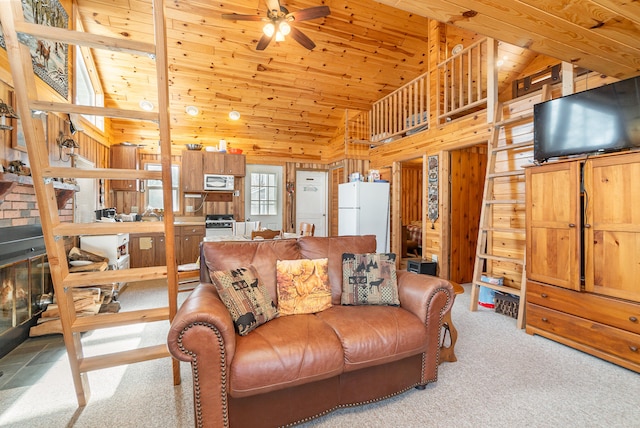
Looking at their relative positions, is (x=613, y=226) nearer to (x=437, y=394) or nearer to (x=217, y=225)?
(x=437, y=394)

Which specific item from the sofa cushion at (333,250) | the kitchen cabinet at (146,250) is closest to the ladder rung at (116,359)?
the sofa cushion at (333,250)

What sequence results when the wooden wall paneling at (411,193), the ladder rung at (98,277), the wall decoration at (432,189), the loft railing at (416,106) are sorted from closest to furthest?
1. the ladder rung at (98,277)
2. the loft railing at (416,106)
3. the wall decoration at (432,189)
4. the wooden wall paneling at (411,193)

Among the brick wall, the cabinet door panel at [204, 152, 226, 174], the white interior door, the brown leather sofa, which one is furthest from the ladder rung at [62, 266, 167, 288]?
the white interior door

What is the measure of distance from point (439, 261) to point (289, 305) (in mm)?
3095

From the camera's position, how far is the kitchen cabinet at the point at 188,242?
5.60 metres

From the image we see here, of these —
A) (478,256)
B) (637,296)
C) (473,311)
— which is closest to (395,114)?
(478,256)

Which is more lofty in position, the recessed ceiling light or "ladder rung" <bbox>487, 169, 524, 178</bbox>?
the recessed ceiling light

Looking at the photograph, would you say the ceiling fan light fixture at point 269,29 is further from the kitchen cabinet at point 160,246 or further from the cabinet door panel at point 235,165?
the kitchen cabinet at point 160,246

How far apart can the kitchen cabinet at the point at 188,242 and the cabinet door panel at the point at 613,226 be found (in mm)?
5443

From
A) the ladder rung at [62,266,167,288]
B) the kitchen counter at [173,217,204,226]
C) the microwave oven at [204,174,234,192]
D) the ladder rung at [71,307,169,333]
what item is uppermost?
the microwave oven at [204,174,234,192]

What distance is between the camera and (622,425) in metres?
1.63

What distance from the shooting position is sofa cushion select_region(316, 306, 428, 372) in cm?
166

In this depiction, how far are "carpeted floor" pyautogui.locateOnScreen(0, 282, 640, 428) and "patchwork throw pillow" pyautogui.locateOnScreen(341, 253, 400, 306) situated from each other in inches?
24.0

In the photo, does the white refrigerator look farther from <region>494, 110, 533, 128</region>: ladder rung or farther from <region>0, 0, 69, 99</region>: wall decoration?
<region>0, 0, 69, 99</region>: wall decoration
